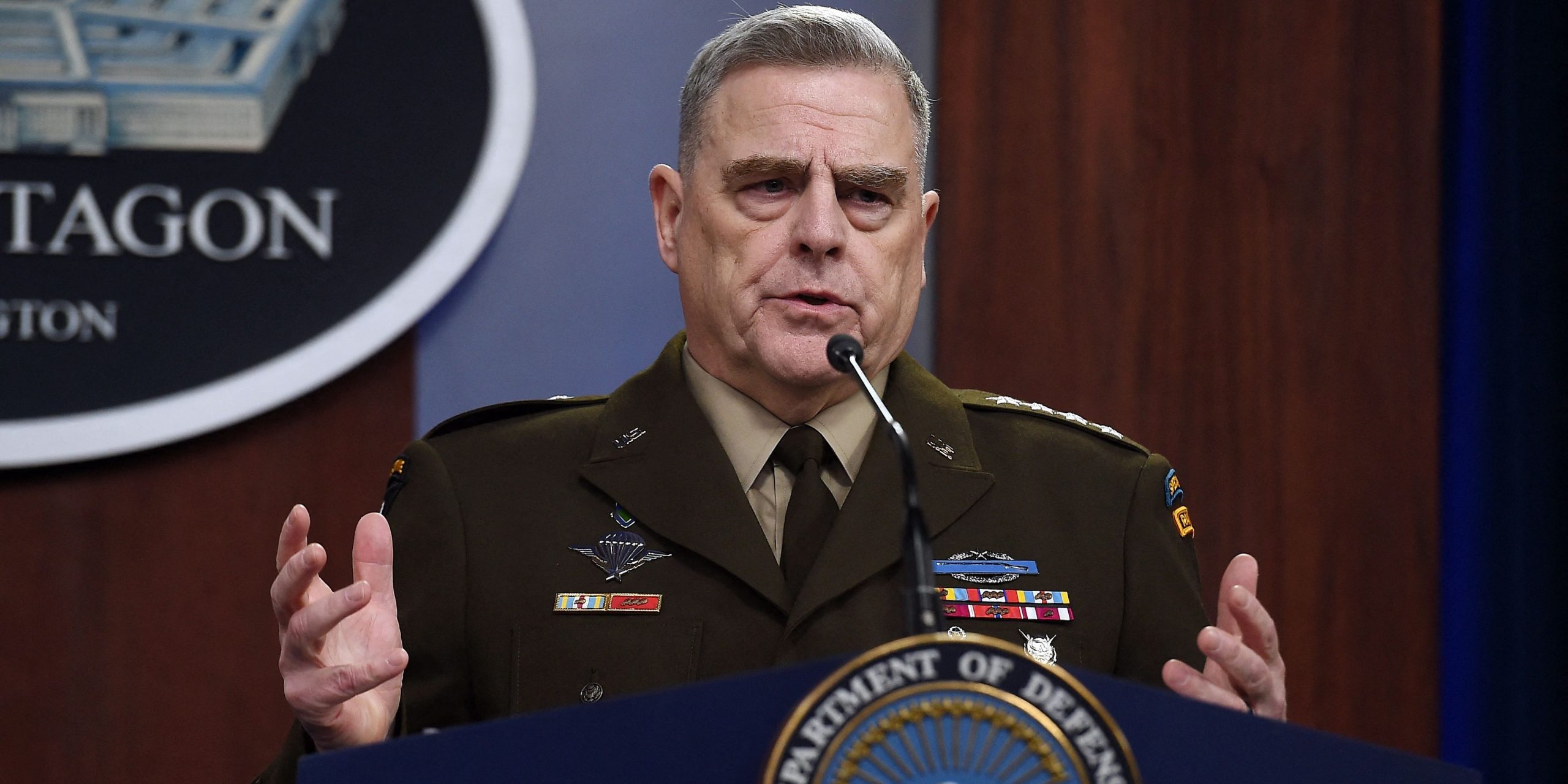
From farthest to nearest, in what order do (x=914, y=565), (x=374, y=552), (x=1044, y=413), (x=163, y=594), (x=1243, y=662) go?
(x=163, y=594) < (x=1044, y=413) < (x=374, y=552) < (x=1243, y=662) < (x=914, y=565)

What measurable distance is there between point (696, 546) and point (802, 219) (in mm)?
299

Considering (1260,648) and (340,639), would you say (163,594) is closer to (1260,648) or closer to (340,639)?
(340,639)

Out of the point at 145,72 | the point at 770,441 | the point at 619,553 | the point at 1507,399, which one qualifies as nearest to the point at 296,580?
the point at 619,553

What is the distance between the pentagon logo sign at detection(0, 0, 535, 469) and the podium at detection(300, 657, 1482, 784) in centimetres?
122

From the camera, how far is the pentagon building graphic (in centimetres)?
185

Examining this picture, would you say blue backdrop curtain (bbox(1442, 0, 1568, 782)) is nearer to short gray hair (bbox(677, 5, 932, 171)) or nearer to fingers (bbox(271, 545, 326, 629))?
short gray hair (bbox(677, 5, 932, 171))

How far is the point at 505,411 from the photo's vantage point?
1.45m

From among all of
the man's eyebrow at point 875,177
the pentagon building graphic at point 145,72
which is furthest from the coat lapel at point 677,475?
the pentagon building graphic at point 145,72

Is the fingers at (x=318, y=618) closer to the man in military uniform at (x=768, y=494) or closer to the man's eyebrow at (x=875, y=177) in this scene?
the man in military uniform at (x=768, y=494)

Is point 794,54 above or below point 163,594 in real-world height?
above

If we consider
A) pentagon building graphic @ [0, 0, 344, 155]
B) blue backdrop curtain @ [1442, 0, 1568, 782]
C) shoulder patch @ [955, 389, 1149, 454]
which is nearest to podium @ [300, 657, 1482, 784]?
shoulder patch @ [955, 389, 1149, 454]

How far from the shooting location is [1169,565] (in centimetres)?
136

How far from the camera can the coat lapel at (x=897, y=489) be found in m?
1.21

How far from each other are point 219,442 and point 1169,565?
121cm
